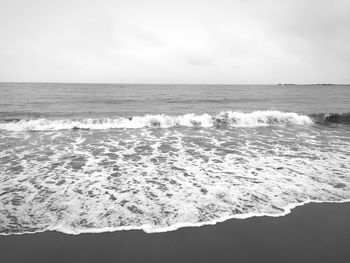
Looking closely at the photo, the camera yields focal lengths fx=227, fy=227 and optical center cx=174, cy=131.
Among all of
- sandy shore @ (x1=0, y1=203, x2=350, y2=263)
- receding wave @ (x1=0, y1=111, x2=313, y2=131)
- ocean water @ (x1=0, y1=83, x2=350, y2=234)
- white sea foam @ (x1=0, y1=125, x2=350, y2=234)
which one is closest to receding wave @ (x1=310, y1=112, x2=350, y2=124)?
receding wave @ (x1=0, y1=111, x2=313, y2=131)

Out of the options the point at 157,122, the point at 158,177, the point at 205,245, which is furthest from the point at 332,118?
the point at 205,245

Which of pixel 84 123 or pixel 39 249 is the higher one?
pixel 84 123

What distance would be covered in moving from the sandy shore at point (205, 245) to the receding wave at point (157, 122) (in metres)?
11.8

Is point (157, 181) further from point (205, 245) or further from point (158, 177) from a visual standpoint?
point (205, 245)

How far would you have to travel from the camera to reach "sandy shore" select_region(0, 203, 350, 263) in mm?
3564

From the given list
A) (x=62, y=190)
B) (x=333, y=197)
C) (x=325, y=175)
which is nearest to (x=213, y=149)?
(x=325, y=175)

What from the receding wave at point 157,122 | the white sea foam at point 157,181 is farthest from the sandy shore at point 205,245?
the receding wave at point 157,122

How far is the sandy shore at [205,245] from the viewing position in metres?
3.56

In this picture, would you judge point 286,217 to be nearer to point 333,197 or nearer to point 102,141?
point 333,197

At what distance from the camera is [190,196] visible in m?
5.59

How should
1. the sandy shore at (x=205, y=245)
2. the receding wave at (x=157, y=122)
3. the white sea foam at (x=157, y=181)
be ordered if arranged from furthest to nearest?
the receding wave at (x=157, y=122)
the white sea foam at (x=157, y=181)
the sandy shore at (x=205, y=245)

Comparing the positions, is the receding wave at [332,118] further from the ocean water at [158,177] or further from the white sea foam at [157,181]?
the white sea foam at [157,181]

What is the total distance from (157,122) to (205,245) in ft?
42.2

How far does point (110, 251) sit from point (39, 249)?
118cm
